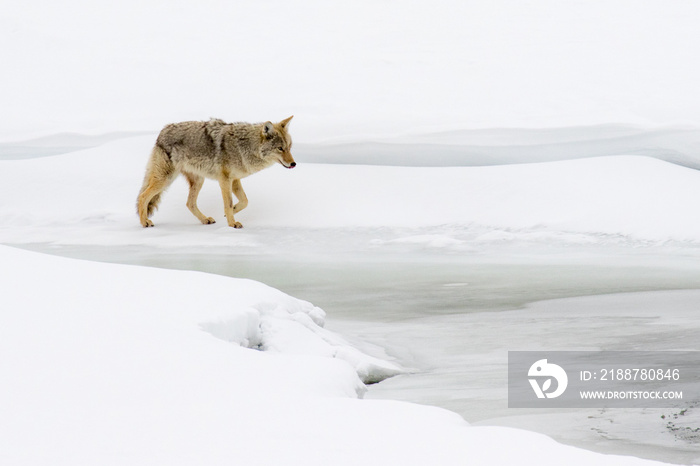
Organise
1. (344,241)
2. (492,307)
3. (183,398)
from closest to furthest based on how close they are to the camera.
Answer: (183,398), (492,307), (344,241)

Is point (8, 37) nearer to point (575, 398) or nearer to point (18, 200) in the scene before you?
point (18, 200)

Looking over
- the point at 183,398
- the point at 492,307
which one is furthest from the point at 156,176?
the point at 183,398

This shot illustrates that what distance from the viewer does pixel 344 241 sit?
298 inches

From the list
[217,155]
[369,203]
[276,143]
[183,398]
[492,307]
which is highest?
[276,143]

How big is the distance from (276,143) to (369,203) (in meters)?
1.28

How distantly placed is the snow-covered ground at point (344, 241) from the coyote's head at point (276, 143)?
0.70 m

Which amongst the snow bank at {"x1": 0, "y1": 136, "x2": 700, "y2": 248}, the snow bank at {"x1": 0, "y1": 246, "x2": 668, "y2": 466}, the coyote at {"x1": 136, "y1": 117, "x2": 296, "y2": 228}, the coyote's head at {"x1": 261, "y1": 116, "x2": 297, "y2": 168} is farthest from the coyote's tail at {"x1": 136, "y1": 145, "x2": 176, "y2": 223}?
the snow bank at {"x1": 0, "y1": 246, "x2": 668, "y2": 466}

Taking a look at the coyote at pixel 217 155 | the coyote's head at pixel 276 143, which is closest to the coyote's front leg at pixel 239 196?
the coyote at pixel 217 155

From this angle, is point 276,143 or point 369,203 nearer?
point 276,143

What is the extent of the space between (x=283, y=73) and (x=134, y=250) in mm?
4258

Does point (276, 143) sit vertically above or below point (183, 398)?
above

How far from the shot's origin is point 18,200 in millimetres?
9477

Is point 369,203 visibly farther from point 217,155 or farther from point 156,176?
point 156,176

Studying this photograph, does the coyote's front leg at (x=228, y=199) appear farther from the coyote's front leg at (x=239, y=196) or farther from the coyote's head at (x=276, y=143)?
the coyote's head at (x=276, y=143)
